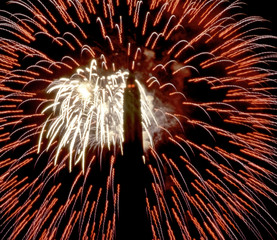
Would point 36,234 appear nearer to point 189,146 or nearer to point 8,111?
point 8,111

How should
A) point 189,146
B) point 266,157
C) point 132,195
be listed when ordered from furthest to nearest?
point 132,195
point 189,146
point 266,157

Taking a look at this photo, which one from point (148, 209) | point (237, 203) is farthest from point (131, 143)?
point (237, 203)

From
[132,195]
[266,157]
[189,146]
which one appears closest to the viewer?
[266,157]

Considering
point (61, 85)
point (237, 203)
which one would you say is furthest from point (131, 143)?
point (237, 203)

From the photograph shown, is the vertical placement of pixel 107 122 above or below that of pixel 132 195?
above

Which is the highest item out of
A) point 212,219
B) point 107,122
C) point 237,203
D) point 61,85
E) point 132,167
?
point 61,85

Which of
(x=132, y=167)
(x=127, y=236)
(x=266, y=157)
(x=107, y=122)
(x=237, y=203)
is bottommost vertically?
(x=127, y=236)

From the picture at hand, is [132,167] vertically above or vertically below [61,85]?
below

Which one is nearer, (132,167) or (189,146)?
(189,146)

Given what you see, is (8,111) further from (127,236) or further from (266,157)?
(266,157)
